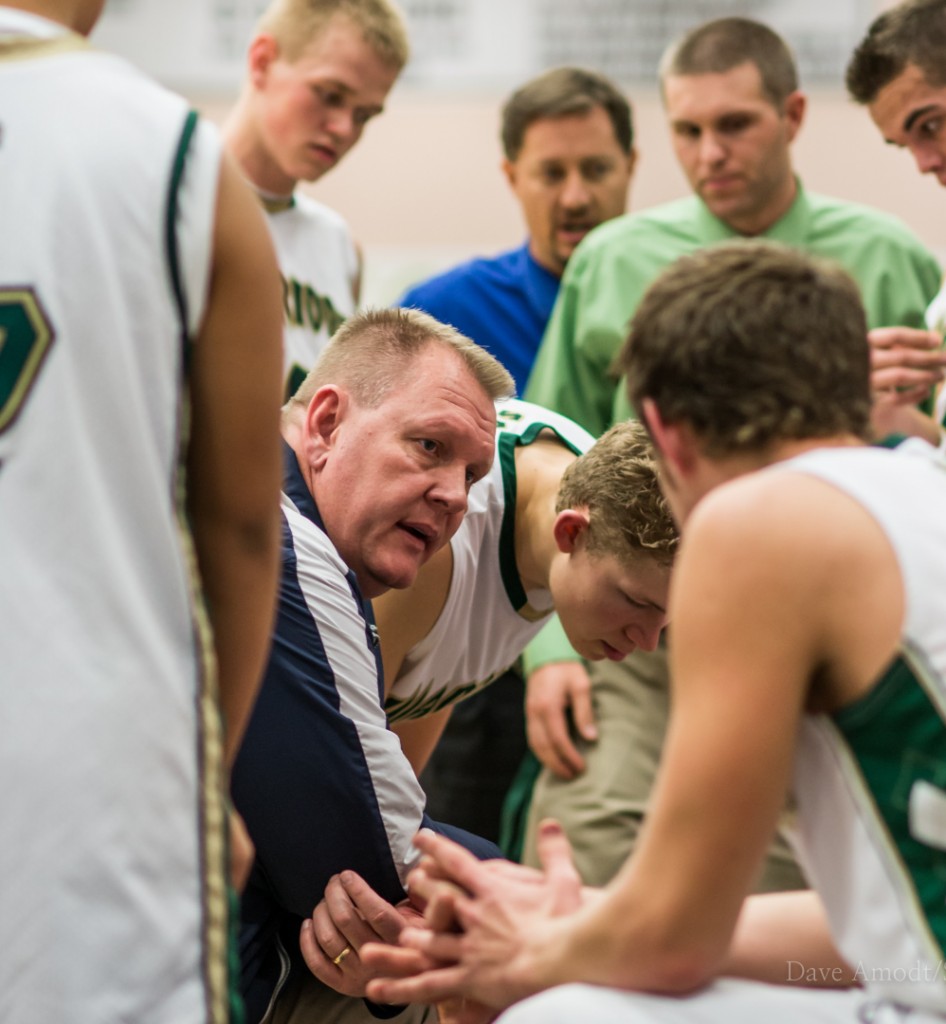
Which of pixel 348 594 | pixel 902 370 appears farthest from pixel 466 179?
pixel 348 594

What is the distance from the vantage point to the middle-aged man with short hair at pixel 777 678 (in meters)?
1.08

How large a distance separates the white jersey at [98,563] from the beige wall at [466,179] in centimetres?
333

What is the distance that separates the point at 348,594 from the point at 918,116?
59.7 inches

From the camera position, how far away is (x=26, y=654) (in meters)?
1.06

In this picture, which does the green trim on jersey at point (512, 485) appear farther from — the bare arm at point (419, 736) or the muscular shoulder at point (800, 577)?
the muscular shoulder at point (800, 577)

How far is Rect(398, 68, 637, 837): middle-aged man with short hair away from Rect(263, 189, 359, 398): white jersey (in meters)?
0.16

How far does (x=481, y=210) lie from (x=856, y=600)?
3.53m

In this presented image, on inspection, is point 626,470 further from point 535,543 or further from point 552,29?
point 552,29

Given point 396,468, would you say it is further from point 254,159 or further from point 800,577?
point 254,159

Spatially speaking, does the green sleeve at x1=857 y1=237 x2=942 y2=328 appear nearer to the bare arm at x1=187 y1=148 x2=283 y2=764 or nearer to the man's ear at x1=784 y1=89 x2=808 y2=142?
the man's ear at x1=784 y1=89 x2=808 y2=142

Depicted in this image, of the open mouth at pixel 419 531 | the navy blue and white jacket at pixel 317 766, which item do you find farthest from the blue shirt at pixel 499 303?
the navy blue and white jacket at pixel 317 766

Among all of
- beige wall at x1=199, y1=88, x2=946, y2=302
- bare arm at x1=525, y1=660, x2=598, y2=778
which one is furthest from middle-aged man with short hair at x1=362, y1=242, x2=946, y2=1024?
beige wall at x1=199, y1=88, x2=946, y2=302

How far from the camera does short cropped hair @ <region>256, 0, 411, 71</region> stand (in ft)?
10.1

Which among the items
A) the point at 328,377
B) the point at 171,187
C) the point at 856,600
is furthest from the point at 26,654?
the point at 328,377
